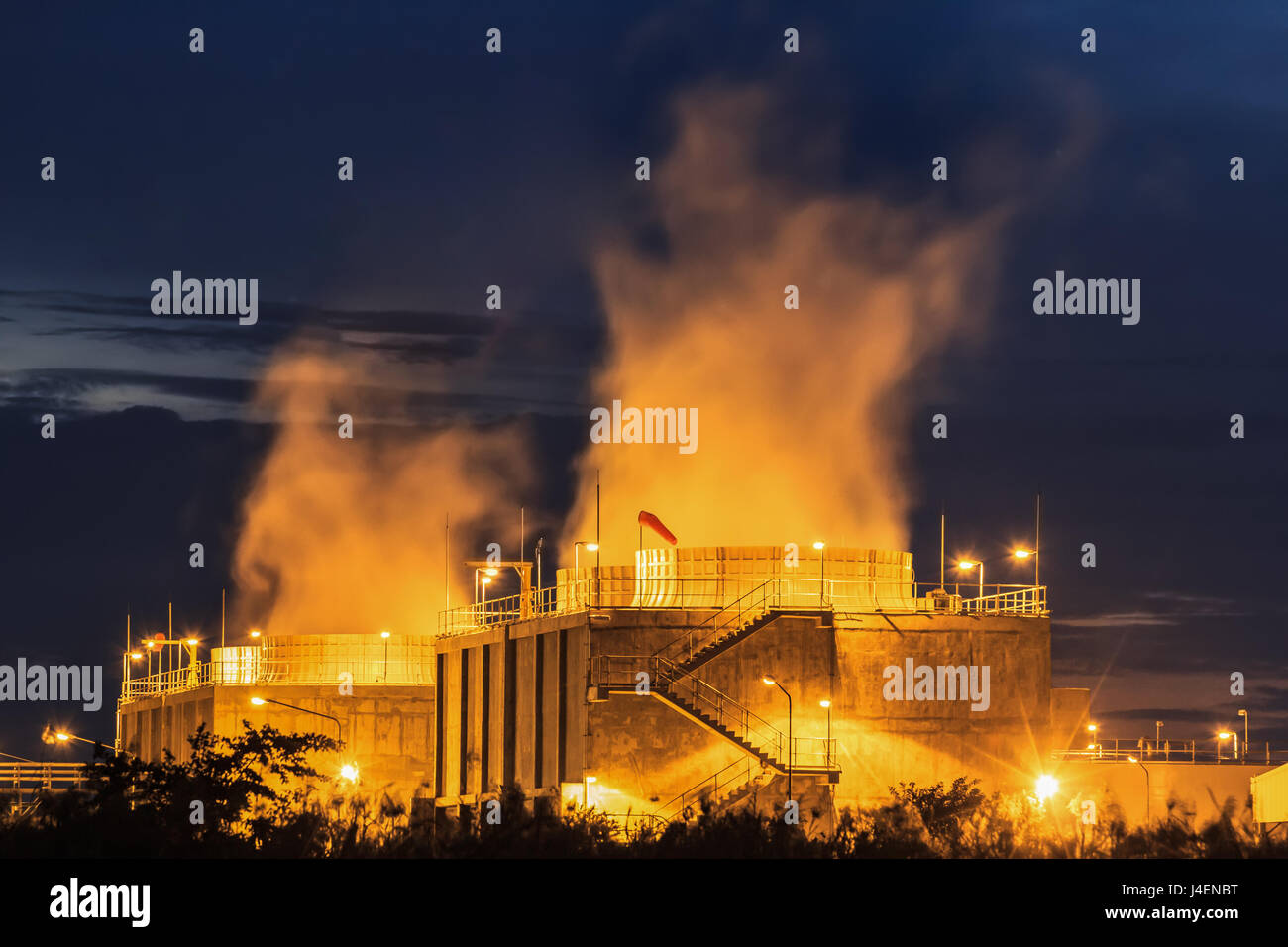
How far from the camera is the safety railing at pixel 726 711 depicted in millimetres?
65750

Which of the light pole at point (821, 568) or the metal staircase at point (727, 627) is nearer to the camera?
the metal staircase at point (727, 627)

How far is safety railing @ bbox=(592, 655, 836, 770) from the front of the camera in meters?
65.8

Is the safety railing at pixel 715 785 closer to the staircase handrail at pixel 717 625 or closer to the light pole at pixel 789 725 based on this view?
the light pole at pixel 789 725

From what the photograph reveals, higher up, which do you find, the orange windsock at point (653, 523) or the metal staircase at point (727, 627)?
the orange windsock at point (653, 523)

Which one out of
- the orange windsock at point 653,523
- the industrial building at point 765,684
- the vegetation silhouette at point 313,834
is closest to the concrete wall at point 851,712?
the industrial building at point 765,684

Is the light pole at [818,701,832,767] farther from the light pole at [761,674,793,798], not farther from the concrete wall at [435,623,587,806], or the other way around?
the concrete wall at [435,623,587,806]

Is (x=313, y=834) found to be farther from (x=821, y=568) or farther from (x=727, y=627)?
(x=821, y=568)

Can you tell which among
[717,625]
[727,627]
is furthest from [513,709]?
[727,627]
